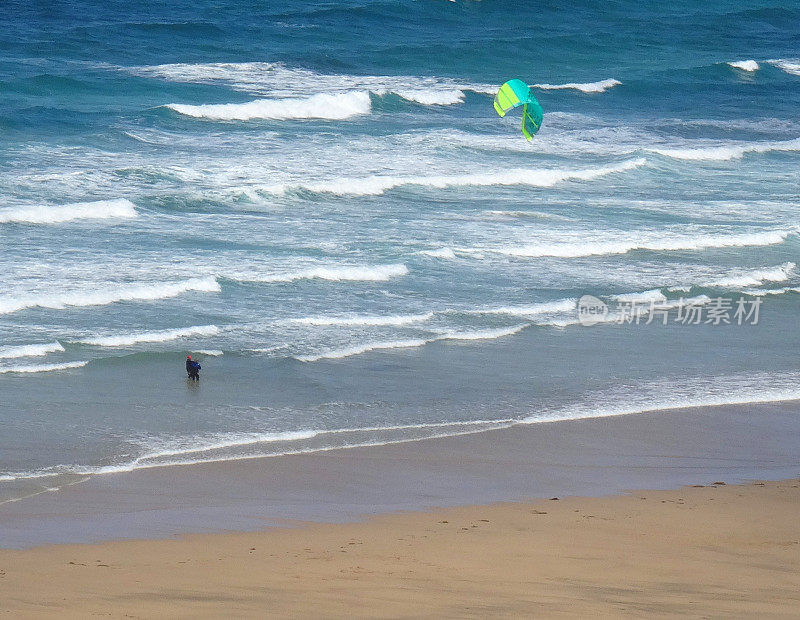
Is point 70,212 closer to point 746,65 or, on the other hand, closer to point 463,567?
point 463,567

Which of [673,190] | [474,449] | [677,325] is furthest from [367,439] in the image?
[673,190]

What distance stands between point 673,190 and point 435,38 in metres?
18.2

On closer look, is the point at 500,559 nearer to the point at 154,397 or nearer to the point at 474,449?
the point at 474,449

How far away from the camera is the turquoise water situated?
416 inches

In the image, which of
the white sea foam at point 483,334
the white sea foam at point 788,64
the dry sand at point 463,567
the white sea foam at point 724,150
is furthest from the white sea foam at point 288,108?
the dry sand at point 463,567

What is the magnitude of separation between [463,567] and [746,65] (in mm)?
32023

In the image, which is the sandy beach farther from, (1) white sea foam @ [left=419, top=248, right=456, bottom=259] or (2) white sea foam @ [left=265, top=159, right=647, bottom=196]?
(2) white sea foam @ [left=265, top=159, right=647, bottom=196]

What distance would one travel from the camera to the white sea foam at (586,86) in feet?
103

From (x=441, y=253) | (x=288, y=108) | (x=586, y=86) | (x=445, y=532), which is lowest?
(x=441, y=253)

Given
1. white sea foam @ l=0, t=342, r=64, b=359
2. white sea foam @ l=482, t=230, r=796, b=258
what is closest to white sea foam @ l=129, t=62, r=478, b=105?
white sea foam @ l=482, t=230, r=796, b=258

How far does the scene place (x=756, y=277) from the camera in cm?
1575

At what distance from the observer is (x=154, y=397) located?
1045 centimetres

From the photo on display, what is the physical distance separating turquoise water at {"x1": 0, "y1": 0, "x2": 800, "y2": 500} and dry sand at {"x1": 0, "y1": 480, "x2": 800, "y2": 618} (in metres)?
Result: 1.70

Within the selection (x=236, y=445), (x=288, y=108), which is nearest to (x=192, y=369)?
(x=236, y=445)
